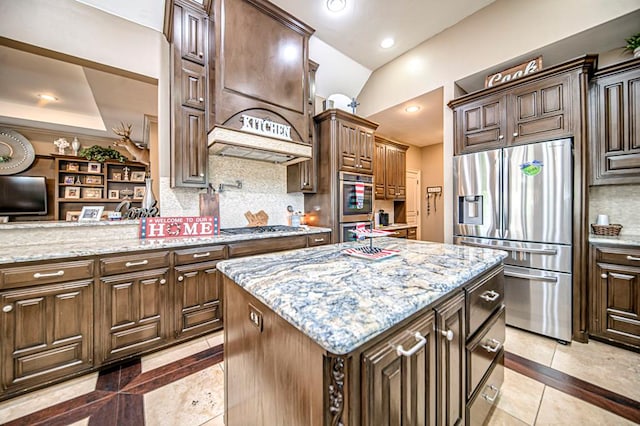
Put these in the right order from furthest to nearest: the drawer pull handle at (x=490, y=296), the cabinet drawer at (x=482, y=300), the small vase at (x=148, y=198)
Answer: the small vase at (x=148, y=198)
the drawer pull handle at (x=490, y=296)
the cabinet drawer at (x=482, y=300)

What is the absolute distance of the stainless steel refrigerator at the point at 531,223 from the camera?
2133 millimetres

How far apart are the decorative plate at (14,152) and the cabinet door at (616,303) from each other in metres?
8.09

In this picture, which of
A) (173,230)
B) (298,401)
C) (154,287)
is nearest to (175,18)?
(173,230)

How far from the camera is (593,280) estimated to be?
2.08m

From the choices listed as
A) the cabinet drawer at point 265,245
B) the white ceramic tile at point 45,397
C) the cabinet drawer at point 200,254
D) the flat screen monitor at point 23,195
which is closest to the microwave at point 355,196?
the cabinet drawer at point 265,245

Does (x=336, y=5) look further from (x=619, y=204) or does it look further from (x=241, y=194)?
(x=619, y=204)

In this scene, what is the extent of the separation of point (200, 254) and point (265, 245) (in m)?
0.64

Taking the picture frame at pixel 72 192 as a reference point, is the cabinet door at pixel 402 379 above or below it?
below

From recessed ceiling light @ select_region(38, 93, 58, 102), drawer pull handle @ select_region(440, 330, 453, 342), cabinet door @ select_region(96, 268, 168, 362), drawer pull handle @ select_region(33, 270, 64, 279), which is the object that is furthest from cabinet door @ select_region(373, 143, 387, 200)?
recessed ceiling light @ select_region(38, 93, 58, 102)

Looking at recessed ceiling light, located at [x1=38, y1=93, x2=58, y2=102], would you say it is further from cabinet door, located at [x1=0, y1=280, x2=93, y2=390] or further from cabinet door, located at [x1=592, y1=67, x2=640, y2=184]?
cabinet door, located at [x1=592, y1=67, x2=640, y2=184]

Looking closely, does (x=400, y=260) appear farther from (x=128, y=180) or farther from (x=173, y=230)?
(x=128, y=180)

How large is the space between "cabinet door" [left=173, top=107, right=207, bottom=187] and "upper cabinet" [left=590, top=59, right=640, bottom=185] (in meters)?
3.87

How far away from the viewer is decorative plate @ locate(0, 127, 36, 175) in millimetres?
3949

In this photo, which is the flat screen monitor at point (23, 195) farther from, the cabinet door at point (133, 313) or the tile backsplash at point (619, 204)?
the tile backsplash at point (619, 204)
